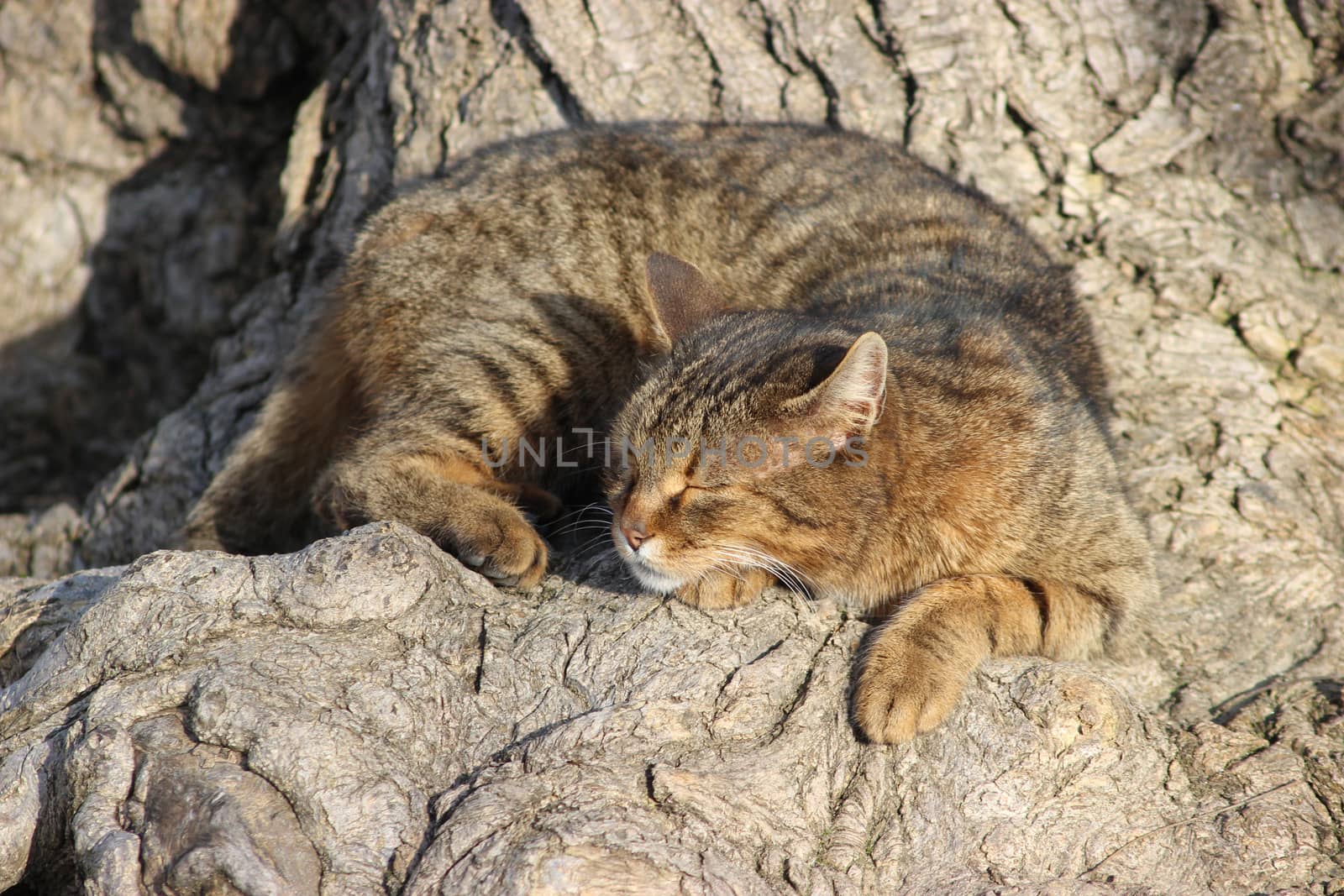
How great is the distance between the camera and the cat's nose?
3143 millimetres

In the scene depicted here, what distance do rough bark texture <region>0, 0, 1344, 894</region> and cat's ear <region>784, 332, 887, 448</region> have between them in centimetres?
57

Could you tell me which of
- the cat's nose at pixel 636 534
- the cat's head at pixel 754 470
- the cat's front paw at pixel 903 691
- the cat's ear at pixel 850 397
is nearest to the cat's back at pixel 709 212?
the cat's head at pixel 754 470

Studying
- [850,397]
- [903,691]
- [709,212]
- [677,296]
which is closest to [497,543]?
[677,296]

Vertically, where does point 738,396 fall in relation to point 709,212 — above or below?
below

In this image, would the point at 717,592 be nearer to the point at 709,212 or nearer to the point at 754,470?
the point at 754,470

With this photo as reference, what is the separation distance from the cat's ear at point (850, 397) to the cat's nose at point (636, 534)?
527 millimetres

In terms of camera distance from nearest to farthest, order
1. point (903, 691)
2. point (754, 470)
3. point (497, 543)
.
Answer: point (903, 691) → point (754, 470) → point (497, 543)

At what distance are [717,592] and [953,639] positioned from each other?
2.22 feet

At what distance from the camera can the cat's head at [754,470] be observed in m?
3.10

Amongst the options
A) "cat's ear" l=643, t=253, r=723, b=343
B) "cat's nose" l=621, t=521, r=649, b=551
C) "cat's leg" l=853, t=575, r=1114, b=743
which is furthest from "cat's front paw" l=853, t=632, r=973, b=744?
"cat's ear" l=643, t=253, r=723, b=343

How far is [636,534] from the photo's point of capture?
3.15 meters

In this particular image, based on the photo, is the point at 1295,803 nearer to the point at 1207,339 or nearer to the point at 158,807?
the point at 1207,339

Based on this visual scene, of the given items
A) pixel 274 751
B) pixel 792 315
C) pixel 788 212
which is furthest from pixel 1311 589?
pixel 274 751

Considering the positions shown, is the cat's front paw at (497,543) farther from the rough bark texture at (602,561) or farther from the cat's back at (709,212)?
the cat's back at (709,212)
